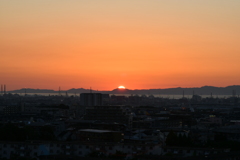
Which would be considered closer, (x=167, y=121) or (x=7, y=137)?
(x=7, y=137)

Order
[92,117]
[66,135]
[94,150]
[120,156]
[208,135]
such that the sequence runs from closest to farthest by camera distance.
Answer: [120,156], [94,150], [66,135], [208,135], [92,117]

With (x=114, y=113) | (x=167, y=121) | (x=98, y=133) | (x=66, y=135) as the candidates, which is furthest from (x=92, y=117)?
(x=98, y=133)

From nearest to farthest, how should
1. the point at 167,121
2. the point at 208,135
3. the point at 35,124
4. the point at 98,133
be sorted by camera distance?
the point at 98,133 → the point at 208,135 → the point at 35,124 → the point at 167,121

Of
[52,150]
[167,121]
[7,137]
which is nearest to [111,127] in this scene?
[7,137]

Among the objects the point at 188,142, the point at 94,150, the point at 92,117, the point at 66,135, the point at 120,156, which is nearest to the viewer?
the point at 120,156

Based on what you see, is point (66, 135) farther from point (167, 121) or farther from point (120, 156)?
point (167, 121)

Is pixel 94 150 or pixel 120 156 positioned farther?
pixel 94 150

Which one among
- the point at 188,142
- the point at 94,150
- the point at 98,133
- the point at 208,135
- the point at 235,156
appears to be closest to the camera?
the point at 235,156

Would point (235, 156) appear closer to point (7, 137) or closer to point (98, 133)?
point (98, 133)
